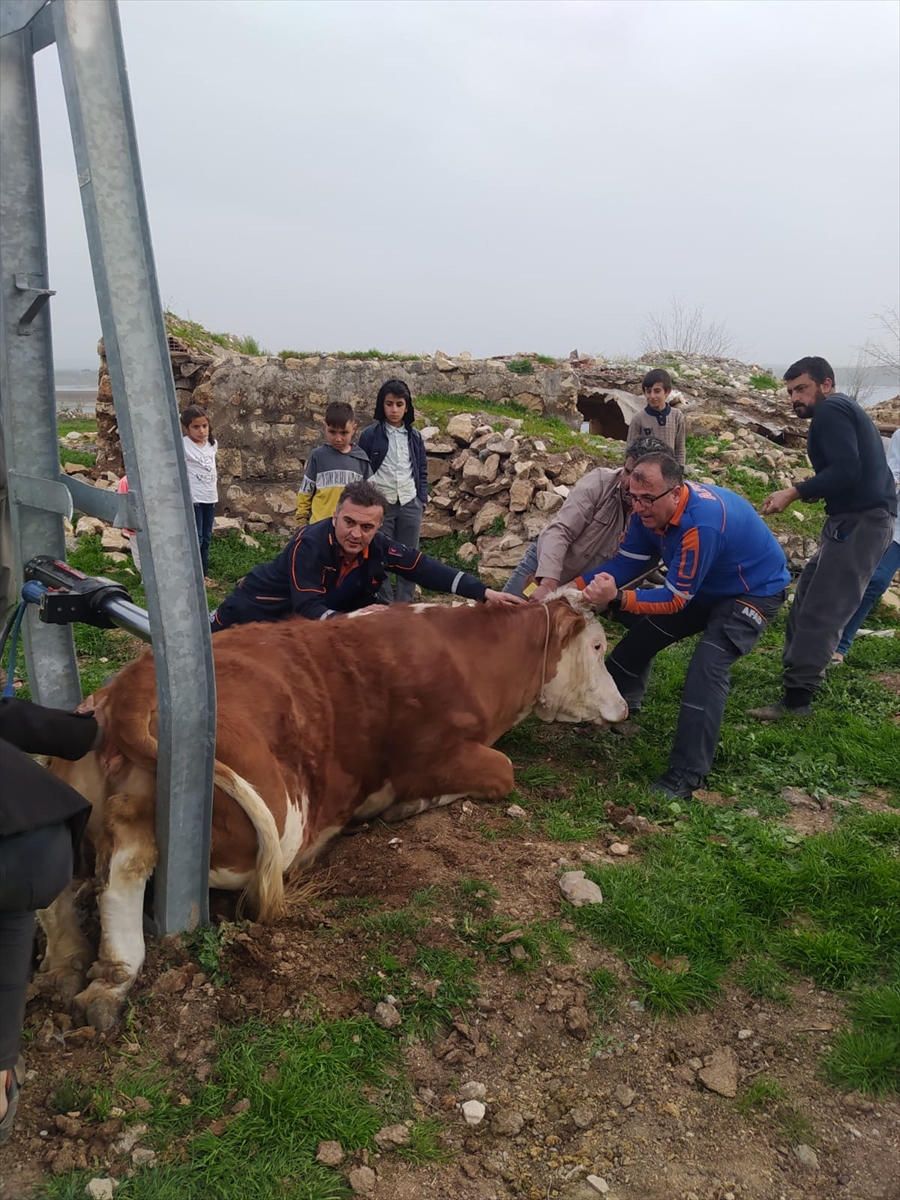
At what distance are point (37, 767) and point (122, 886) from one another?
2.75 feet

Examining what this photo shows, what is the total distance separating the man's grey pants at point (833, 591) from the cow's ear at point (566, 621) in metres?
1.80

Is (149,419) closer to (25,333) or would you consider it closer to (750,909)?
(25,333)

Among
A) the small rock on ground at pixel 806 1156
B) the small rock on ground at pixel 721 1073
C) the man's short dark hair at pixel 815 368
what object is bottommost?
the small rock on ground at pixel 806 1156

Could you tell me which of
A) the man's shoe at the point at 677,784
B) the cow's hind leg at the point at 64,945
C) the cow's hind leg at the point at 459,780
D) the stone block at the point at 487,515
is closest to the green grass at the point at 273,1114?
the cow's hind leg at the point at 64,945

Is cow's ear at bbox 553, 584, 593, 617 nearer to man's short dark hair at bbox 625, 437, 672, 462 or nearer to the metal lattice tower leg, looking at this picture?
man's short dark hair at bbox 625, 437, 672, 462

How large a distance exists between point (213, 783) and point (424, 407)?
10.2 metres

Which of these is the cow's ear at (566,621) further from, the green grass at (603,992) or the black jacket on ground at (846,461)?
the green grass at (603,992)

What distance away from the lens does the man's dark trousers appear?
4.96 meters

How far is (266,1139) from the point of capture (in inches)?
98.1

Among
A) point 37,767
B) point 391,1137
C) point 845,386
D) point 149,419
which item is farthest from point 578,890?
point 845,386

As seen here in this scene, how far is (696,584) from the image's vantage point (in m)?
4.98

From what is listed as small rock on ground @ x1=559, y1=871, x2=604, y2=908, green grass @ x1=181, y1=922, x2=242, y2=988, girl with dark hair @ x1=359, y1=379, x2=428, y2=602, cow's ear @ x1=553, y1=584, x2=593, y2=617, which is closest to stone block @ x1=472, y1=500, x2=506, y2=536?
girl with dark hair @ x1=359, y1=379, x2=428, y2=602

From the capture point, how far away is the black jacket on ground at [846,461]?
591 centimetres

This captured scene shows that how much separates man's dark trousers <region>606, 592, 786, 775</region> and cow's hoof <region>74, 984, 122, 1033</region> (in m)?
3.21
